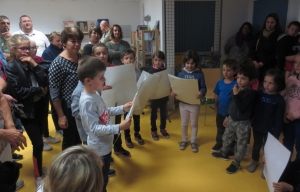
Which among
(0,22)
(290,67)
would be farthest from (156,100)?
(0,22)

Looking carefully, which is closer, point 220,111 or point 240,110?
point 240,110

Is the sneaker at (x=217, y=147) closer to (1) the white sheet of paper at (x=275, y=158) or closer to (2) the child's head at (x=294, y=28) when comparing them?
(1) the white sheet of paper at (x=275, y=158)

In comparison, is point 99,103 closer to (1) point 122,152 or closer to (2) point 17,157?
(1) point 122,152

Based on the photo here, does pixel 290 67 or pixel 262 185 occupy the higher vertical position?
pixel 290 67

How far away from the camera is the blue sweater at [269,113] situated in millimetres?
2051

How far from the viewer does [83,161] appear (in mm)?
806

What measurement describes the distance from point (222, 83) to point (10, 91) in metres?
1.97

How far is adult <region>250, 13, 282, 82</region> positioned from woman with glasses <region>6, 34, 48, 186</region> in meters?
2.64

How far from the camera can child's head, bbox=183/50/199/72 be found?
8.55ft

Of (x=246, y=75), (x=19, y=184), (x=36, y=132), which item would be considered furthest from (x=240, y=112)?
(x=19, y=184)

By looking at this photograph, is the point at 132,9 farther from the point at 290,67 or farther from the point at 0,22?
the point at 290,67

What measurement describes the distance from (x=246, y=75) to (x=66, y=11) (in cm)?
576

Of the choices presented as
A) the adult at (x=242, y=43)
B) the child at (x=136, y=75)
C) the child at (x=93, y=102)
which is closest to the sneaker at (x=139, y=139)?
the child at (x=136, y=75)

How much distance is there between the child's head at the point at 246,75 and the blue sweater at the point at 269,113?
5.9 inches
